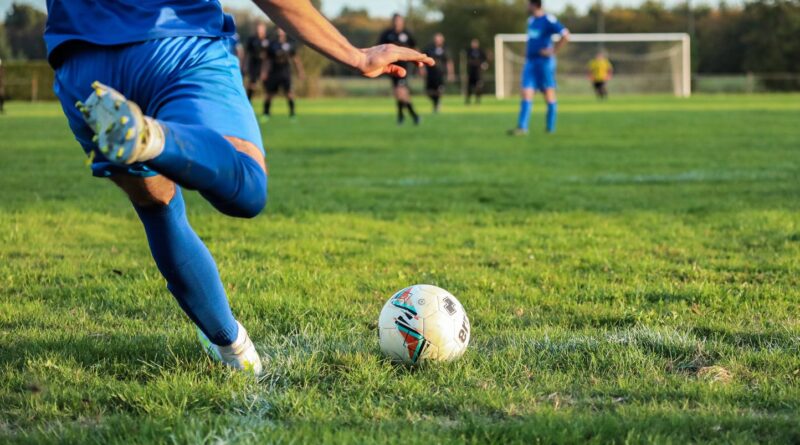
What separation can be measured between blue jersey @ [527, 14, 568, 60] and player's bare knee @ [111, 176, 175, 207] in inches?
510

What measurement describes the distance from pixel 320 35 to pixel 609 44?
45689mm

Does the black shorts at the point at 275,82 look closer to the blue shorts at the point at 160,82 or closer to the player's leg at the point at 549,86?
the player's leg at the point at 549,86

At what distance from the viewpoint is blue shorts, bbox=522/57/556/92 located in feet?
49.0

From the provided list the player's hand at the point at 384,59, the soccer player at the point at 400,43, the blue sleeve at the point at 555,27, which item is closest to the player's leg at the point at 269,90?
the soccer player at the point at 400,43

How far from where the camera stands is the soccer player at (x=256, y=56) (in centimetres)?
2094

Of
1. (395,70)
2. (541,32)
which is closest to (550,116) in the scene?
(541,32)

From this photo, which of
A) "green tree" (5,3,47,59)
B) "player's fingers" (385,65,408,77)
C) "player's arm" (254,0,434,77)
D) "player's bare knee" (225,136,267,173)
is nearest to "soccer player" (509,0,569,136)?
"player's fingers" (385,65,408,77)

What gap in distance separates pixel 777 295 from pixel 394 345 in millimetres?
1915

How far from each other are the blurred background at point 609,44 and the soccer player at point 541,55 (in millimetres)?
20844

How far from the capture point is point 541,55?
15047 mm

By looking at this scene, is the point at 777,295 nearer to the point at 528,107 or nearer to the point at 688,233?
the point at 688,233

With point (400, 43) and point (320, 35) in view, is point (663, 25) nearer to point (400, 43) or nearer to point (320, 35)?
point (400, 43)

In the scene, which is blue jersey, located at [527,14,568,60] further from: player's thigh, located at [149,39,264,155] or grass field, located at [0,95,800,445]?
player's thigh, located at [149,39,264,155]

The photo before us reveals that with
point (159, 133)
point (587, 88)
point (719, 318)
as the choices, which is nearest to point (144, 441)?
point (159, 133)
